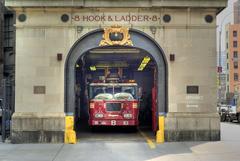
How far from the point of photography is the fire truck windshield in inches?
902

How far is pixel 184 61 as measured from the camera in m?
17.6

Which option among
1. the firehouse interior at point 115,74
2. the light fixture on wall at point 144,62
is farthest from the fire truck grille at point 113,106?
the light fixture on wall at point 144,62

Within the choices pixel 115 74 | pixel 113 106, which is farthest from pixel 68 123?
pixel 115 74

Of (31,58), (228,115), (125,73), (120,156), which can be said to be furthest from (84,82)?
(228,115)

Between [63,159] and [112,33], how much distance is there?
6001mm

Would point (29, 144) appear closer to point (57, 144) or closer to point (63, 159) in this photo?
point (57, 144)

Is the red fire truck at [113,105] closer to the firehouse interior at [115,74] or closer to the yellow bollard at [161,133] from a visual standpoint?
the firehouse interior at [115,74]

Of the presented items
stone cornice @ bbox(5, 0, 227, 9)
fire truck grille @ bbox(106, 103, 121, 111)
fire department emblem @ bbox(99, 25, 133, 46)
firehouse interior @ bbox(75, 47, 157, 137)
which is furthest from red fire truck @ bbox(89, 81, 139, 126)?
stone cornice @ bbox(5, 0, 227, 9)

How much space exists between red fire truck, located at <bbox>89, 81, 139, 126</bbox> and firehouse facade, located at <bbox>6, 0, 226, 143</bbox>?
4.50m

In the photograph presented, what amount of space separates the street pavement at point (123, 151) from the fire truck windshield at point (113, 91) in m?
5.33

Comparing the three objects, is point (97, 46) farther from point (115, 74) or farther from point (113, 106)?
point (115, 74)

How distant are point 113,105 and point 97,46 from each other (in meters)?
5.29

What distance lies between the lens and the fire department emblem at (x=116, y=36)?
57.6 feet

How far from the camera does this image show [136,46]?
1777 cm
